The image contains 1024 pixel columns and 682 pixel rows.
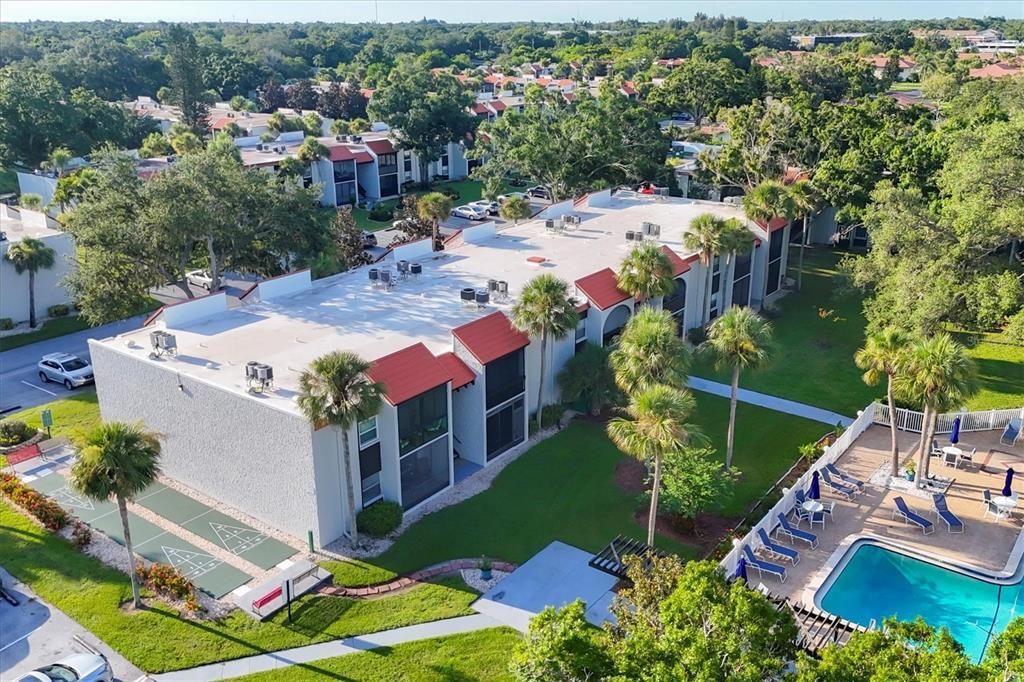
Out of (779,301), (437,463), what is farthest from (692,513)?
(779,301)

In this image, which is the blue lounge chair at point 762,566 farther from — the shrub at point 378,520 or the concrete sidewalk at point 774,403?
the concrete sidewalk at point 774,403

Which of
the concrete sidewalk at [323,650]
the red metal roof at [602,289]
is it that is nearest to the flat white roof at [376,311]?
the red metal roof at [602,289]

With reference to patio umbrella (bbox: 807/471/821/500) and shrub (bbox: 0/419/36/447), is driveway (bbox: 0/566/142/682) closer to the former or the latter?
shrub (bbox: 0/419/36/447)

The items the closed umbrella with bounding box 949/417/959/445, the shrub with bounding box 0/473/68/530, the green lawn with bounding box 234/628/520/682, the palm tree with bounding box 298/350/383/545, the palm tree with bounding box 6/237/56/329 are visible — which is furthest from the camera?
the palm tree with bounding box 6/237/56/329

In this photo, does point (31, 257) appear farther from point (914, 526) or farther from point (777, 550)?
point (914, 526)

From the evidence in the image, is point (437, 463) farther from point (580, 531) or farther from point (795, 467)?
point (795, 467)

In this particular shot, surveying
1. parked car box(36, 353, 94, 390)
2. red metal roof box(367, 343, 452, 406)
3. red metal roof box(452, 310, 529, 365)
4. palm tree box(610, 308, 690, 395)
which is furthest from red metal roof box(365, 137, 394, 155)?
palm tree box(610, 308, 690, 395)

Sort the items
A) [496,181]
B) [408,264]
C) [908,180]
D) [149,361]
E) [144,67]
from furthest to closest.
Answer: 1. [144,67]
2. [496,181]
3. [908,180]
4. [408,264]
5. [149,361]
